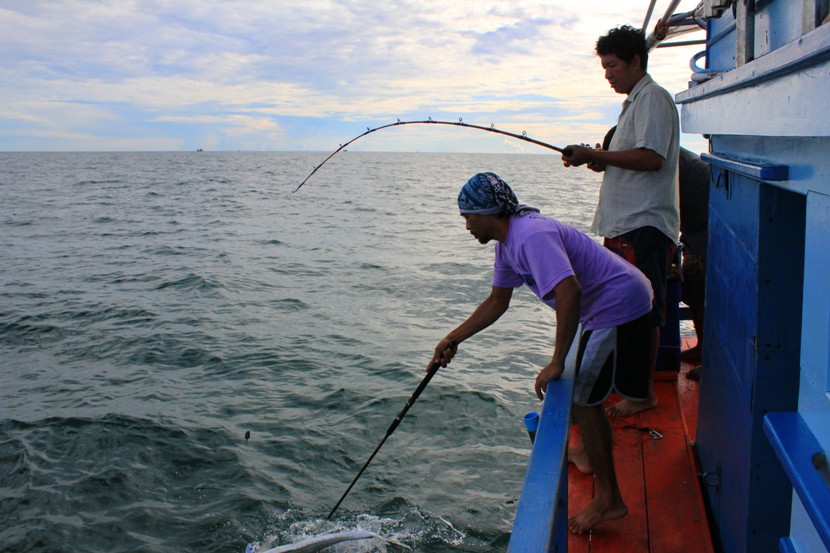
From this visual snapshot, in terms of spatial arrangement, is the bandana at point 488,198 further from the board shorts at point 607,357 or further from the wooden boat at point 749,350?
the wooden boat at point 749,350

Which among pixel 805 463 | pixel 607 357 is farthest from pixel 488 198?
pixel 805 463

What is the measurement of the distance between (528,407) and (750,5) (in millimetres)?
5597

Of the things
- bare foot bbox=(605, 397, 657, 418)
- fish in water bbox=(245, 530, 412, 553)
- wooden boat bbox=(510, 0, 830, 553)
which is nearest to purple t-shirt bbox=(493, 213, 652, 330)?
wooden boat bbox=(510, 0, 830, 553)

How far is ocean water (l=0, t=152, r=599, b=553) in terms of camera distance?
5.33 metres

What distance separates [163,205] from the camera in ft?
106

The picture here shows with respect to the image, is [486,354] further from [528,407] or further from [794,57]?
[794,57]

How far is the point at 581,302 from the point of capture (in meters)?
2.92

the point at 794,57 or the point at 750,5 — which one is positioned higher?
the point at 750,5

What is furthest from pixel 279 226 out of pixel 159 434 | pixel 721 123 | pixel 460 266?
pixel 721 123

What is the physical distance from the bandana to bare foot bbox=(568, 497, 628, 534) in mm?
1330

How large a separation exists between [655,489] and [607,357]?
0.88 m

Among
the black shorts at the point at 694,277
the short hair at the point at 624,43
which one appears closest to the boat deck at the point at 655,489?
the black shorts at the point at 694,277

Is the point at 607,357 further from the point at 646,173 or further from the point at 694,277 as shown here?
the point at 694,277

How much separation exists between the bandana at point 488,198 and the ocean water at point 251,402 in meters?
2.95
